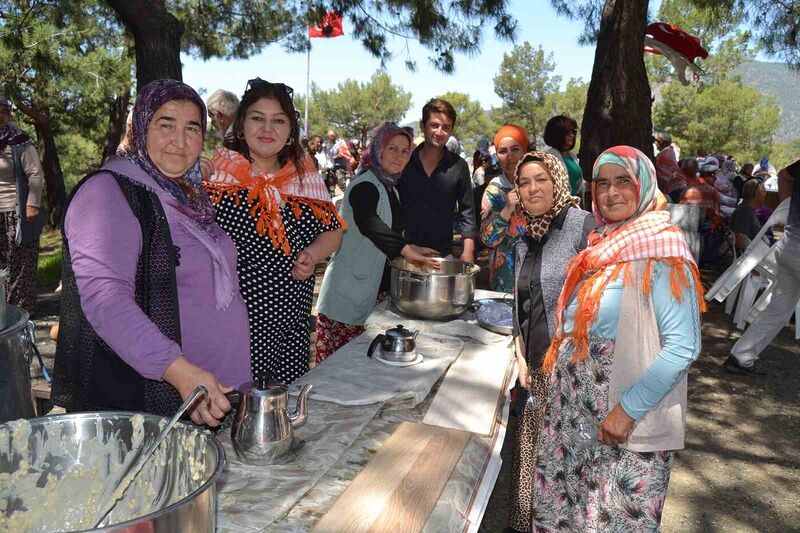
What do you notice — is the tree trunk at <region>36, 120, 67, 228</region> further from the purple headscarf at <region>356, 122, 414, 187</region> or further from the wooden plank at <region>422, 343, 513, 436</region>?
the wooden plank at <region>422, 343, 513, 436</region>

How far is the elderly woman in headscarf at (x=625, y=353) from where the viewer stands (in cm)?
183

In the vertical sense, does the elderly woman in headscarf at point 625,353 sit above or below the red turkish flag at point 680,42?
below

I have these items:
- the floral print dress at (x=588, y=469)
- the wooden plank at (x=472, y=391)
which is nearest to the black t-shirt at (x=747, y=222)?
the wooden plank at (x=472, y=391)

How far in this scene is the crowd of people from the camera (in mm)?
1507

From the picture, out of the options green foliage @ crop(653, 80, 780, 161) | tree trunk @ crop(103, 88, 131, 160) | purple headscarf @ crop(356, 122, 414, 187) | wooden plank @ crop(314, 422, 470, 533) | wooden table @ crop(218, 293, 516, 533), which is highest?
green foliage @ crop(653, 80, 780, 161)

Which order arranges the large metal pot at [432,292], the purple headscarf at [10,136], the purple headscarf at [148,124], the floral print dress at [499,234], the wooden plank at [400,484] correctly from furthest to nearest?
1. the purple headscarf at [10,136]
2. the floral print dress at [499,234]
3. the large metal pot at [432,292]
4. the purple headscarf at [148,124]
5. the wooden plank at [400,484]

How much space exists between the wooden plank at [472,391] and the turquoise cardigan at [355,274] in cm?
82

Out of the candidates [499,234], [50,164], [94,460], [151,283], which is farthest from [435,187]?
[50,164]

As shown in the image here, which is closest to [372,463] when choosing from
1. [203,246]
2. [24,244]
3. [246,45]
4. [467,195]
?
[203,246]

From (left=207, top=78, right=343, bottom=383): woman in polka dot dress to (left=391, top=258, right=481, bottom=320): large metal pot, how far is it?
395 mm

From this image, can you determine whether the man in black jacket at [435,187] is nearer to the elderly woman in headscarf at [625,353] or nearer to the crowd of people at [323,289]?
the crowd of people at [323,289]

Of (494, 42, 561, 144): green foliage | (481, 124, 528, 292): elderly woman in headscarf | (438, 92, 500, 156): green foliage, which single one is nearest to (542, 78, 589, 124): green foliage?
(494, 42, 561, 144): green foliage

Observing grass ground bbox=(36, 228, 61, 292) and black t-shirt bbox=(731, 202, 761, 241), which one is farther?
black t-shirt bbox=(731, 202, 761, 241)

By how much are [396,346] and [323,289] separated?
3.61 feet
